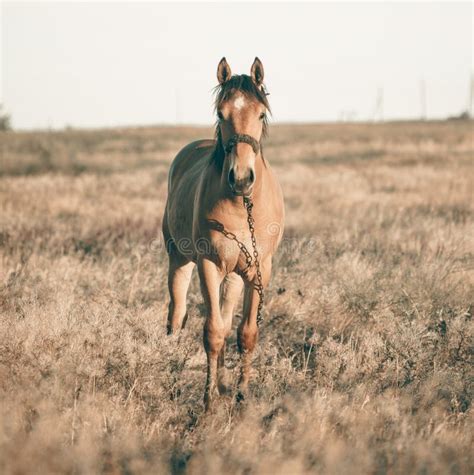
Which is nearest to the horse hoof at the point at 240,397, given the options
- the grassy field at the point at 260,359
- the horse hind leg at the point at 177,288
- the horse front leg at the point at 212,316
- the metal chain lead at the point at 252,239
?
the grassy field at the point at 260,359

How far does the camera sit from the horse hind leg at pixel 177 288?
16.4 feet

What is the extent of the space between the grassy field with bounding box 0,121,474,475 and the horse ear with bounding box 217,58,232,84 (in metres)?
1.94

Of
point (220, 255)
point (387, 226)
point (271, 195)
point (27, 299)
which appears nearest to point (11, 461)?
point (220, 255)

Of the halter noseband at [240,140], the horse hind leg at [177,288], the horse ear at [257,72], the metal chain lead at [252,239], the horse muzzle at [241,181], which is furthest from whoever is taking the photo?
the horse hind leg at [177,288]

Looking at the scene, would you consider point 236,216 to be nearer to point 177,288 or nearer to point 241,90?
point 241,90

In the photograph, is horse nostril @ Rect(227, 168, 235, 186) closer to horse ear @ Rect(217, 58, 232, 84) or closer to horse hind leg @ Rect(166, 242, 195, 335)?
horse ear @ Rect(217, 58, 232, 84)

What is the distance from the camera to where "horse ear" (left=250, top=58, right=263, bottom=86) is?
13.5ft

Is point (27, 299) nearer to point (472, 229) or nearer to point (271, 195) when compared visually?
point (271, 195)

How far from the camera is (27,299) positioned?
180 inches

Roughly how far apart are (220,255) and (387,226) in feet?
20.6

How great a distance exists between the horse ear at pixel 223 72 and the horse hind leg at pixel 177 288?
1.75m

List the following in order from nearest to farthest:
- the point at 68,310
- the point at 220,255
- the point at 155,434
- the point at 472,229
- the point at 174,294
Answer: the point at 155,434 < the point at 220,255 < the point at 68,310 < the point at 174,294 < the point at 472,229

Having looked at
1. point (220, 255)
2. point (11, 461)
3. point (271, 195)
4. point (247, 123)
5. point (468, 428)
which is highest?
point (247, 123)

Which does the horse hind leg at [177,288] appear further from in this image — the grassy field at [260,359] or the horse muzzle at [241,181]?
the horse muzzle at [241,181]
